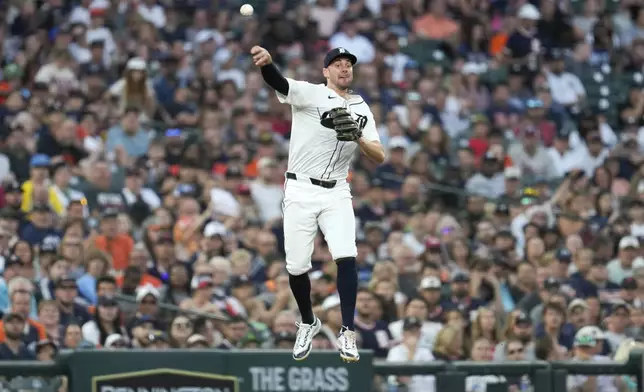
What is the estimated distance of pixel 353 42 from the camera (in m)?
20.6

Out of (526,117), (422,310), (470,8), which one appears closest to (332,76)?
(422,310)

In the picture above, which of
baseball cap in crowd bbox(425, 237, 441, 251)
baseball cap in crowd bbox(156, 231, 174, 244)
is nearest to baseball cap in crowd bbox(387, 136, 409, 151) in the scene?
baseball cap in crowd bbox(425, 237, 441, 251)

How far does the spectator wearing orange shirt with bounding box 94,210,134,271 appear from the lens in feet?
50.1

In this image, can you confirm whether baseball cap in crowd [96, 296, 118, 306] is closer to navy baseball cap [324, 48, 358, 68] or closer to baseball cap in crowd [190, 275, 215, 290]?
baseball cap in crowd [190, 275, 215, 290]

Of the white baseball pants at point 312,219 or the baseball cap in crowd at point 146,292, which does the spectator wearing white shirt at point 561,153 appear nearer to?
the baseball cap in crowd at point 146,292

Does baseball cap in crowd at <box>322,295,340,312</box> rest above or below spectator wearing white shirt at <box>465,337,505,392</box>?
above

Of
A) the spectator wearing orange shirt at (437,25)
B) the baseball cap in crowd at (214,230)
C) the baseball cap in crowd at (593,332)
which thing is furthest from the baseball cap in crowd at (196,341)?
the spectator wearing orange shirt at (437,25)

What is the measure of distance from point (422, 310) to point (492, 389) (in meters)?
1.69

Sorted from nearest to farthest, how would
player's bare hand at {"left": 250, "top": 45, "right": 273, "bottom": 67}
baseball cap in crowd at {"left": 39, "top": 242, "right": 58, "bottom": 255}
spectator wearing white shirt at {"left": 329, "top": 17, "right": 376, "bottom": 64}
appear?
1. player's bare hand at {"left": 250, "top": 45, "right": 273, "bottom": 67}
2. baseball cap in crowd at {"left": 39, "top": 242, "right": 58, "bottom": 255}
3. spectator wearing white shirt at {"left": 329, "top": 17, "right": 376, "bottom": 64}

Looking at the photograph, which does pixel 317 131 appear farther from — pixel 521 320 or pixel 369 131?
pixel 521 320

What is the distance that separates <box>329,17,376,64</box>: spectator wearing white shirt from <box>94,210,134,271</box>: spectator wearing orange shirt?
19.2 feet

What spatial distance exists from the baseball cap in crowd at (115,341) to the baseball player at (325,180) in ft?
10.9

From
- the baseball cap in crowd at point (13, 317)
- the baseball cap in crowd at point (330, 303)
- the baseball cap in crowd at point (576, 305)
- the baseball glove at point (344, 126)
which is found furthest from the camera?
the baseball cap in crowd at point (576, 305)

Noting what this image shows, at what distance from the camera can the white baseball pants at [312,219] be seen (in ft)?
32.6
